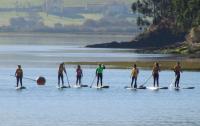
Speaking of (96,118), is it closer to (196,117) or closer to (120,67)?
(196,117)

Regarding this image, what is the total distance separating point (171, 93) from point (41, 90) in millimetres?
10705

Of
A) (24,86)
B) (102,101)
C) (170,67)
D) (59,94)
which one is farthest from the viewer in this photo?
(170,67)

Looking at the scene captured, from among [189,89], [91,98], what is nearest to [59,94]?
[91,98]

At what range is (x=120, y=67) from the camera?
119 meters

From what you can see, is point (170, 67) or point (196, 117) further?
point (170, 67)

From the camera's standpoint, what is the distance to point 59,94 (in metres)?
77.3

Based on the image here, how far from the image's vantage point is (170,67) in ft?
377

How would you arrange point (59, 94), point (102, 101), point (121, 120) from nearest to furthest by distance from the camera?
point (121, 120), point (102, 101), point (59, 94)

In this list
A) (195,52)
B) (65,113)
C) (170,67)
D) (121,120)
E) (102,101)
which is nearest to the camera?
(121,120)

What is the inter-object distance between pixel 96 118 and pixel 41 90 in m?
22.8

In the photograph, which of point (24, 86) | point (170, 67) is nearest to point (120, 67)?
point (170, 67)

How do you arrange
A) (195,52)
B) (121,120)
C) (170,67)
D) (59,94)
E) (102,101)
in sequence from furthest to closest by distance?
(195,52)
(170,67)
(59,94)
(102,101)
(121,120)

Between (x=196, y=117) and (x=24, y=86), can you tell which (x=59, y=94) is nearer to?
(x=24, y=86)

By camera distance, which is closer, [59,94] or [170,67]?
[59,94]
